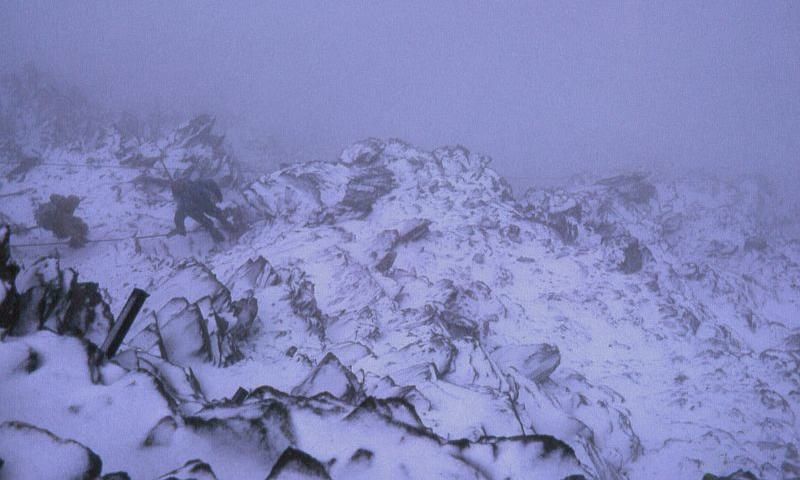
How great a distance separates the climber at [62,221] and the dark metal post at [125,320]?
9.39 meters

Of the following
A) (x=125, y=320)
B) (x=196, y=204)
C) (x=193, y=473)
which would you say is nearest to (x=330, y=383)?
(x=125, y=320)

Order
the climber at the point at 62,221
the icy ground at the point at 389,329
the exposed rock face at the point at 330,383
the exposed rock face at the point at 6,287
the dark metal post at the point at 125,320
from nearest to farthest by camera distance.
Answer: the icy ground at the point at 389,329, the exposed rock face at the point at 6,287, the dark metal post at the point at 125,320, the exposed rock face at the point at 330,383, the climber at the point at 62,221

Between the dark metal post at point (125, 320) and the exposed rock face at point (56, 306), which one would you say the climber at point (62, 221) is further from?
the dark metal post at point (125, 320)

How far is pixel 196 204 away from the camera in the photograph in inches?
450

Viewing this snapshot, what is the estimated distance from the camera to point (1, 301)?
3.04 meters

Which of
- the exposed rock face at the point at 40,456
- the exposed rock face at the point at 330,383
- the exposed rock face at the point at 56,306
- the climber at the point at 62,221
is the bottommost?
the climber at the point at 62,221

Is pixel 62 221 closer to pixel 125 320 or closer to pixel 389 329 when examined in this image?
pixel 389 329

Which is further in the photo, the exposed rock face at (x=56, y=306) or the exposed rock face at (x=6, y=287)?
the exposed rock face at (x=56, y=306)

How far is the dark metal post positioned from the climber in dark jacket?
8.76 metres

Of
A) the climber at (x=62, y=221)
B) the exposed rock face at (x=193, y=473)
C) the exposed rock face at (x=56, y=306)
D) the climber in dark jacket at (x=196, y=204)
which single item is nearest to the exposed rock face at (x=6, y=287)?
the exposed rock face at (x=56, y=306)

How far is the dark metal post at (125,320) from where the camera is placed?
3.22 meters

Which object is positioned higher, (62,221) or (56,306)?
(56,306)

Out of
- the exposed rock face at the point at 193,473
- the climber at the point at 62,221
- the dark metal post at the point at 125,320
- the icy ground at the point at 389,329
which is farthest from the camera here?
the climber at the point at 62,221

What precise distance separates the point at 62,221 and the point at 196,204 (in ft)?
10.3
